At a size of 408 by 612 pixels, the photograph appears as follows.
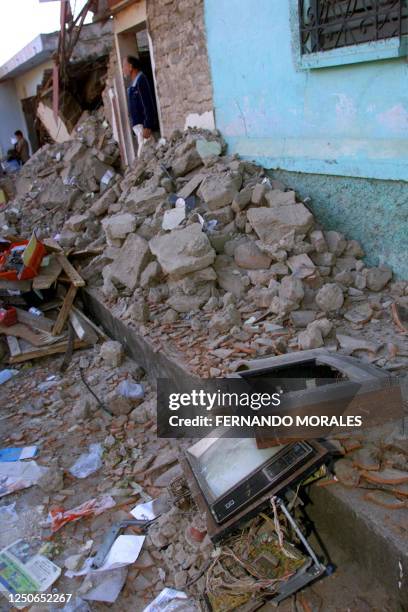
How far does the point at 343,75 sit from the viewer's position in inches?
168

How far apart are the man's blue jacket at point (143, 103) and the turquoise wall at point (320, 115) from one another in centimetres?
221

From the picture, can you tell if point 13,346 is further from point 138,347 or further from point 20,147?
point 20,147

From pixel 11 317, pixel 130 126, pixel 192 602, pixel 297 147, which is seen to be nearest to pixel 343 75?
pixel 297 147

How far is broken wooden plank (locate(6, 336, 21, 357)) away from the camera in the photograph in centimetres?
570

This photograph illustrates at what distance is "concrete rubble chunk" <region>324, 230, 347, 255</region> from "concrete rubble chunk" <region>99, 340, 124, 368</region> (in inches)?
93.1

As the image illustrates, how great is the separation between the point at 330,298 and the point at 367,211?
984mm

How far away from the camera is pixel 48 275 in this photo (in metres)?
6.27

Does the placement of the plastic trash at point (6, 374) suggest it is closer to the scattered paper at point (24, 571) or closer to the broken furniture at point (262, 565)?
the scattered paper at point (24, 571)

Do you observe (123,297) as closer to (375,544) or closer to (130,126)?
(375,544)

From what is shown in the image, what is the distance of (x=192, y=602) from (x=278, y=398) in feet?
3.85

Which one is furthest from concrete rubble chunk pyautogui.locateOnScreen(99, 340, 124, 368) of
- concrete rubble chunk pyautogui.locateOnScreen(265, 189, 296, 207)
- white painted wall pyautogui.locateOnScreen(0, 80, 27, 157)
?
white painted wall pyautogui.locateOnScreen(0, 80, 27, 157)

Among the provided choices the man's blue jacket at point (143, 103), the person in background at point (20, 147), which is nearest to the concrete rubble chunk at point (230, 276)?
the man's blue jacket at point (143, 103)

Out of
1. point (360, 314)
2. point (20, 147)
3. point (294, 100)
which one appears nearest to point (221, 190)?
point (294, 100)

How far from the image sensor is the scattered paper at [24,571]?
2.88m
